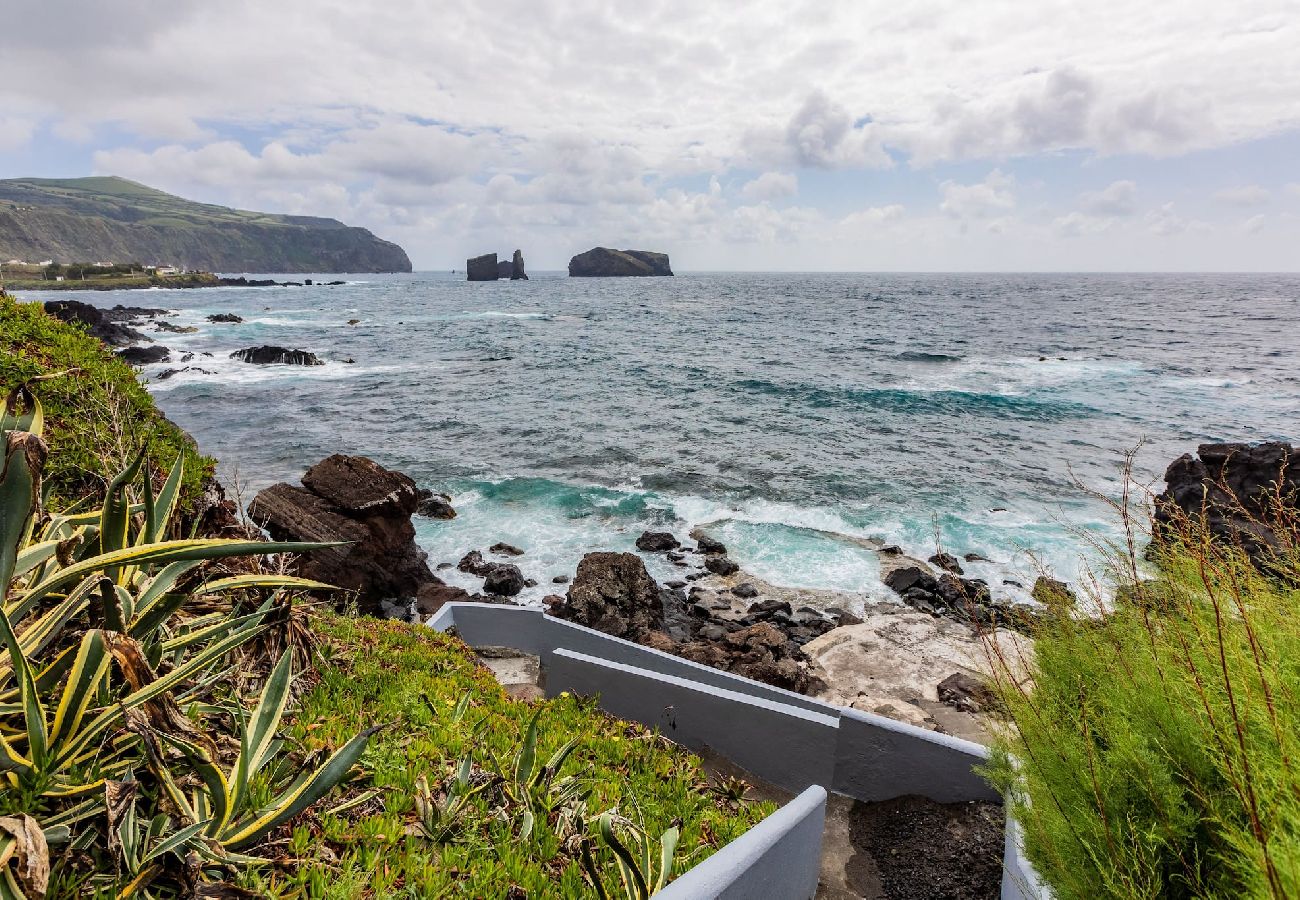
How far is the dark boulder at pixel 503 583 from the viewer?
15078 mm

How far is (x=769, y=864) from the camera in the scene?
3865 millimetres

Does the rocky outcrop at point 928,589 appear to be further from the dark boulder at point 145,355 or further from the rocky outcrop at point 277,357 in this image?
the dark boulder at point 145,355

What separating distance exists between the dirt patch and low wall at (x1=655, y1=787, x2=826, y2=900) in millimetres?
722

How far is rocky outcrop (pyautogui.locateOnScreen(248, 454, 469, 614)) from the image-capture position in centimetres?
1290

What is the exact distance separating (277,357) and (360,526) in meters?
37.3

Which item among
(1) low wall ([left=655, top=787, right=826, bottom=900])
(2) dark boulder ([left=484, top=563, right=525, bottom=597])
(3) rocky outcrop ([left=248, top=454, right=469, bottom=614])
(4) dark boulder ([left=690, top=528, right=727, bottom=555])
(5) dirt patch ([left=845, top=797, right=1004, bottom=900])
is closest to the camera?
(1) low wall ([left=655, top=787, right=826, bottom=900])

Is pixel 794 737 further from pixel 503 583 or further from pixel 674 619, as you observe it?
pixel 503 583

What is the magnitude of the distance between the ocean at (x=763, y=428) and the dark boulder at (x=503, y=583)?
38cm

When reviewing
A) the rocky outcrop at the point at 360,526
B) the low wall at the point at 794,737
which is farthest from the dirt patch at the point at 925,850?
the rocky outcrop at the point at 360,526

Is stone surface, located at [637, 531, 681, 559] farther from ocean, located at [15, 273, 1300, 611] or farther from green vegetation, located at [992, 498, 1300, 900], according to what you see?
green vegetation, located at [992, 498, 1300, 900]

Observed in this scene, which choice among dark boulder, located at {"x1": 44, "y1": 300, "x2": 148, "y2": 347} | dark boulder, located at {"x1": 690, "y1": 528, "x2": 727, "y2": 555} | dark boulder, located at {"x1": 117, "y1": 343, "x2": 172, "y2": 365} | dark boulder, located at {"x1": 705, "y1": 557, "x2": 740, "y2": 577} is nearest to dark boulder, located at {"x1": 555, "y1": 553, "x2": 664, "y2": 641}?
dark boulder, located at {"x1": 705, "y1": 557, "x2": 740, "y2": 577}

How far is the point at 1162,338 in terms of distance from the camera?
60812 mm

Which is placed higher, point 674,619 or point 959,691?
point 959,691

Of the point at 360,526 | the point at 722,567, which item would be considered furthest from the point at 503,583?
the point at 722,567
